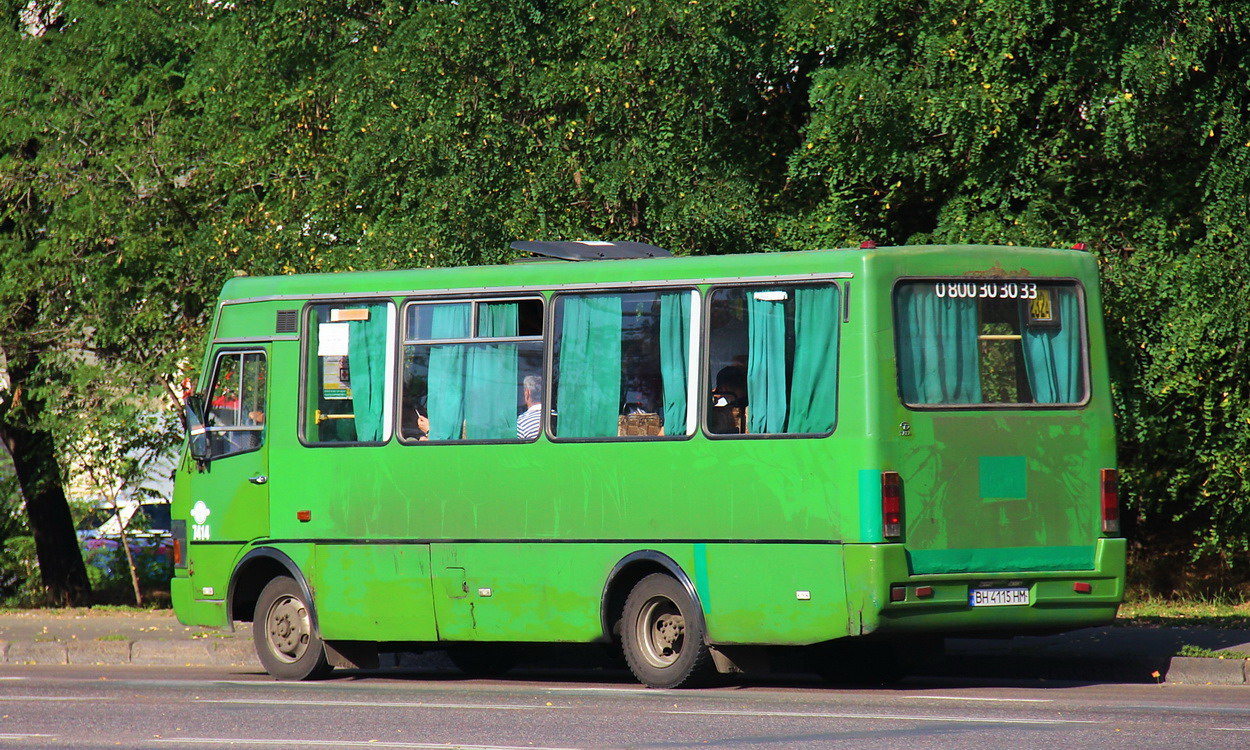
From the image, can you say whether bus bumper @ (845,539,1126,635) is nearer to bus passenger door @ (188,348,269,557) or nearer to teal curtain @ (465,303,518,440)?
teal curtain @ (465,303,518,440)

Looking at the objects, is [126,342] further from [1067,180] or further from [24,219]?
[1067,180]

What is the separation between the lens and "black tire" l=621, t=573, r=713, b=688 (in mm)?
11820

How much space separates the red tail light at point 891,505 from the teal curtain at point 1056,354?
1257mm

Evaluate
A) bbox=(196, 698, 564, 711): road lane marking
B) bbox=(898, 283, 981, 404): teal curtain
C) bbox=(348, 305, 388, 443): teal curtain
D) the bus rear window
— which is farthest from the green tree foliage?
bbox=(196, 698, 564, 711): road lane marking

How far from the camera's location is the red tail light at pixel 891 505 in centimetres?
1091

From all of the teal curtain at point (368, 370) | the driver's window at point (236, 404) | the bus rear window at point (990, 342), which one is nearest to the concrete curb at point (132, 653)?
the driver's window at point (236, 404)

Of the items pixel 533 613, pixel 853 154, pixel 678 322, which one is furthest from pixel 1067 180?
pixel 533 613

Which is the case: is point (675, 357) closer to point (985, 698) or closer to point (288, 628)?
point (985, 698)

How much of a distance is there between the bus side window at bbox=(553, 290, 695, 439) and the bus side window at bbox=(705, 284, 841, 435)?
0.24 meters

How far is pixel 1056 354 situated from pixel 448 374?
422cm

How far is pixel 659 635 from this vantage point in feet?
39.6

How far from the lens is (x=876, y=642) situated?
12117 mm

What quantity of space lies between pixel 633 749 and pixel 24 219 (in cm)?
1554

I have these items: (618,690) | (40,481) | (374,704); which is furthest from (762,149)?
(40,481)
